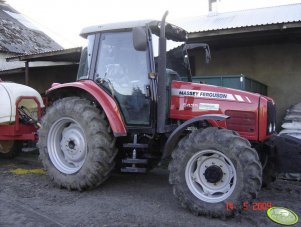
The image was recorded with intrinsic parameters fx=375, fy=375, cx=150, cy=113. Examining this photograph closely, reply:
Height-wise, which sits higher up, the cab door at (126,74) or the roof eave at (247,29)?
the roof eave at (247,29)

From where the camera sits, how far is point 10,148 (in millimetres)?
7512

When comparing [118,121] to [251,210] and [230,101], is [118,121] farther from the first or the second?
[251,210]

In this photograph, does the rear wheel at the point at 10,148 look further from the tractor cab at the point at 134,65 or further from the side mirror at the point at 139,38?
the side mirror at the point at 139,38

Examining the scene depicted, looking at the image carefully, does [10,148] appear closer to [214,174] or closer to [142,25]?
[142,25]

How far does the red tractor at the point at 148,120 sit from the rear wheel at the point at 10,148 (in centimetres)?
225

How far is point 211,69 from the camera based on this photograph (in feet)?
35.2

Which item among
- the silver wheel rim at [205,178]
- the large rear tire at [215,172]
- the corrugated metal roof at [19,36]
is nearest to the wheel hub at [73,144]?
the large rear tire at [215,172]

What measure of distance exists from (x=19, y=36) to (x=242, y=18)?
13.0 meters

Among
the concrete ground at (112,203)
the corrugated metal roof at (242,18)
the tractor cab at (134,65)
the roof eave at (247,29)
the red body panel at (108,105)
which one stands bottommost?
the concrete ground at (112,203)

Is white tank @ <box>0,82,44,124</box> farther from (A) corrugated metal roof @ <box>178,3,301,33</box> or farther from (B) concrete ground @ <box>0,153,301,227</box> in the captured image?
(A) corrugated metal roof @ <box>178,3,301,33</box>

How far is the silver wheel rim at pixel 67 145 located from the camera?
5.36 metres

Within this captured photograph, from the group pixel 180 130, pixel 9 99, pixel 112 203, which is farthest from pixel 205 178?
pixel 9 99

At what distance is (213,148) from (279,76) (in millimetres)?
6491

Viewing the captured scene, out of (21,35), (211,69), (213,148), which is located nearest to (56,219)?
(213,148)
